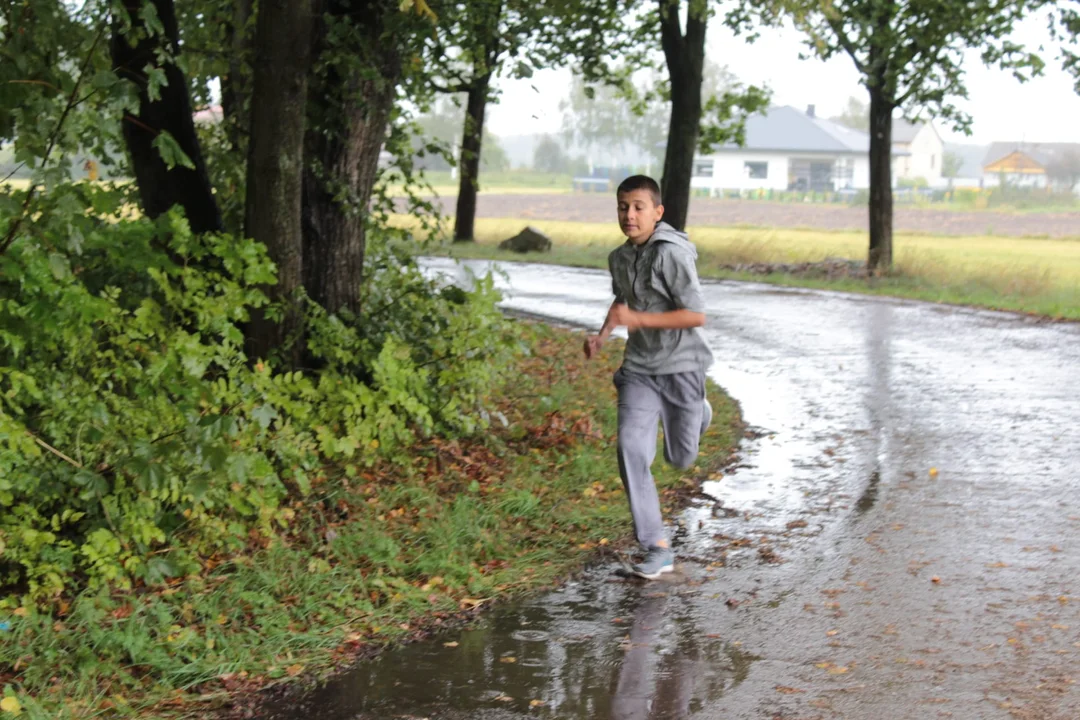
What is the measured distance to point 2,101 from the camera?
546 centimetres

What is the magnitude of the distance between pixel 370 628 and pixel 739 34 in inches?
753

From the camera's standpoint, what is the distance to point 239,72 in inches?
354

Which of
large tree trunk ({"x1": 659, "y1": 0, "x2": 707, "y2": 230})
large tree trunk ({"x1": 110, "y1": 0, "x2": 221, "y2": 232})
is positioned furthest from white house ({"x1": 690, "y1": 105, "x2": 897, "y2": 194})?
large tree trunk ({"x1": 110, "y1": 0, "x2": 221, "y2": 232})

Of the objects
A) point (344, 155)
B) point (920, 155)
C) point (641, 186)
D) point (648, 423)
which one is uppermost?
point (920, 155)

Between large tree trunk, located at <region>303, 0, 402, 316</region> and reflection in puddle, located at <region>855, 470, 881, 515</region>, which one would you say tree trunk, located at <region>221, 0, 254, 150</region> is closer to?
large tree trunk, located at <region>303, 0, 402, 316</region>

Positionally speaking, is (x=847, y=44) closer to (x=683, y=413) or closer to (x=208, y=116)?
(x=208, y=116)

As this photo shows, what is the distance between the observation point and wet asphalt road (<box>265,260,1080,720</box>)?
15.2 ft

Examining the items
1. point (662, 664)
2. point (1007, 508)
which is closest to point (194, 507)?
point (662, 664)

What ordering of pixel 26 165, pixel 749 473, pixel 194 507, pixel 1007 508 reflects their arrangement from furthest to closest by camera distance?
pixel 749 473 → pixel 1007 508 → pixel 194 507 → pixel 26 165

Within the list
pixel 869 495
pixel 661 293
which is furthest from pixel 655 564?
pixel 869 495

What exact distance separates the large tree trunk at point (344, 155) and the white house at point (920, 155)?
11006 cm

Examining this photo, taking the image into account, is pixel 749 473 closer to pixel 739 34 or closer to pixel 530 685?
pixel 530 685

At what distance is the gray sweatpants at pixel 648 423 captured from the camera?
618 centimetres

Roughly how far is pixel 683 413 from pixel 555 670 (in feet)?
5.84
